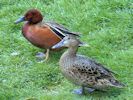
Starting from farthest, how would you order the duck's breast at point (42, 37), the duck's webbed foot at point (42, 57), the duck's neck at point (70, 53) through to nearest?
the duck's webbed foot at point (42, 57) < the duck's breast at point (42, 37) < the duck's neck at point (70, 53)

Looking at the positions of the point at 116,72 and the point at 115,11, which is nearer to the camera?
the point at 116,72

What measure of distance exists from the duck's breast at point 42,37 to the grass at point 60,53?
240 mm

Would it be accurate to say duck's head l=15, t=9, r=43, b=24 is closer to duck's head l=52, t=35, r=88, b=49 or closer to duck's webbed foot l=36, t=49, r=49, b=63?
duck's webbed foot l=36, t=49, r=49, b=63

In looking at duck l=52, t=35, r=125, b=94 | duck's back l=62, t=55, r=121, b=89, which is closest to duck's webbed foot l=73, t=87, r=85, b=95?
duck l=52, t=35, r=125, b=94

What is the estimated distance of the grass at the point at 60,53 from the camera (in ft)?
20.3

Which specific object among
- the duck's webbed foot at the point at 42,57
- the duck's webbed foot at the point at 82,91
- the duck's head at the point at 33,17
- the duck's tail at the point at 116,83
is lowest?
the duck's webbed foot at the point at 42,57

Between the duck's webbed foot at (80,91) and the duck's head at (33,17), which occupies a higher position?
the duck's head at (33,17)

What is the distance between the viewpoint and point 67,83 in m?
6.35

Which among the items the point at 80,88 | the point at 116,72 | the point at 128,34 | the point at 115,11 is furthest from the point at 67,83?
the point at 115,11

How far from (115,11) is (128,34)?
2.32 feet

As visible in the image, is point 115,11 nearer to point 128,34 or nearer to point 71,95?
point 128,34

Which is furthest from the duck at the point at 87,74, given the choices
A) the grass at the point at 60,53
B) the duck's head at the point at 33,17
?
the duck's head at the point at 33,17

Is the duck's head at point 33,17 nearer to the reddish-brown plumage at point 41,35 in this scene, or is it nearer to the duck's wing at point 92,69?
the reddish-brown plumage at point 41,35

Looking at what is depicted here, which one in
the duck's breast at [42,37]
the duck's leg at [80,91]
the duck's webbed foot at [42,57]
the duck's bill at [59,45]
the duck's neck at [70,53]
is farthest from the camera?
the duck's webbed foot at [42,57]
